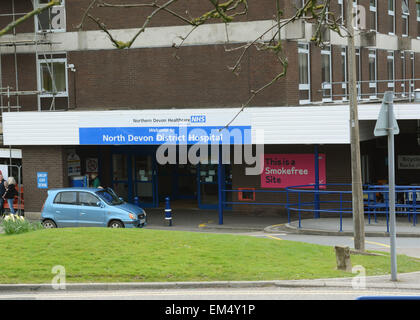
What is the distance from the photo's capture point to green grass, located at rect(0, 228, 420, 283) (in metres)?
12.4

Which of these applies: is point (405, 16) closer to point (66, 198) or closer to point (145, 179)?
point (145, 179)

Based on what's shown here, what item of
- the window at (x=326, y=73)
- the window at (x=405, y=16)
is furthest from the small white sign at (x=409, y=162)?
the window at (x=405, y=16)

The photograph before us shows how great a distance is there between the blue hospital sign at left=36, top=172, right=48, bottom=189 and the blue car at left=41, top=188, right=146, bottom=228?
13.1 feet

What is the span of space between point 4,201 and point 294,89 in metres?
12.1

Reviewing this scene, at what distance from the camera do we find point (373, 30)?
32.6 metres

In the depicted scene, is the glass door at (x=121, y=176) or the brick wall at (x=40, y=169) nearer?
the brick wall at (x=40, y=169)

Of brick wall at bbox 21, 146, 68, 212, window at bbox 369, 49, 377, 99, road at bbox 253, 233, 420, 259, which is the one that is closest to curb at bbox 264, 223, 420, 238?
road at bbox 253, 233, 420, 259

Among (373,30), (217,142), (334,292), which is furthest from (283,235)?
(373,30)

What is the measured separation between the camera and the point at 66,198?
22391 mm

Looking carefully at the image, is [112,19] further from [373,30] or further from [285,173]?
[373,30]

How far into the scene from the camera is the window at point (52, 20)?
27.2 meters

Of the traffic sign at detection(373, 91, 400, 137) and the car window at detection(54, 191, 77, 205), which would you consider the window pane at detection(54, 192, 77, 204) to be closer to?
the car window at detection(54, 191, 77, 205)

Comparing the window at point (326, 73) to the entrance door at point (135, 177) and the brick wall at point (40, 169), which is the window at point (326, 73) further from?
the brick wall at point (40, 169)

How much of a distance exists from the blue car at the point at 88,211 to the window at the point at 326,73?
991 cm
